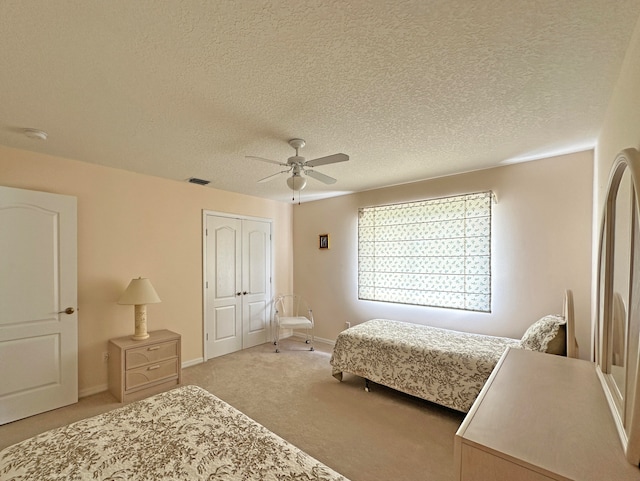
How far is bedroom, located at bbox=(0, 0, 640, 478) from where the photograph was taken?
9.37 feet

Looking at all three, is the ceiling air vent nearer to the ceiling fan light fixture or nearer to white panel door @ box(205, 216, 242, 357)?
white panel door @ box(205, 216, 242, 357)

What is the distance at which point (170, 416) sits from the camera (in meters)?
1.61

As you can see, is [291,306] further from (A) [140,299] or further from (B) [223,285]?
(A) [140,299]

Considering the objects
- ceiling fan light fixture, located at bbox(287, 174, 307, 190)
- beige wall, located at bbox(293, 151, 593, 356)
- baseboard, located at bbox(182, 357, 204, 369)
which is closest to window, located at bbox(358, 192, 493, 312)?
beige wall, located at bbox(293, 151, 593, 356)

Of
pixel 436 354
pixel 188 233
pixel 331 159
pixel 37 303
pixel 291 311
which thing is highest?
pixel 331 159

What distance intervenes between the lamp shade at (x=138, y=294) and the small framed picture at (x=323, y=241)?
2.72 meters

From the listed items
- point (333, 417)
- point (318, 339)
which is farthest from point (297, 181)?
point (318, 339)

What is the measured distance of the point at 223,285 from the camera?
14.7ft

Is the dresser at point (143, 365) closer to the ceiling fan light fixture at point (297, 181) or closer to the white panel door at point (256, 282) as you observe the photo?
the white panel door at point (256, 282)

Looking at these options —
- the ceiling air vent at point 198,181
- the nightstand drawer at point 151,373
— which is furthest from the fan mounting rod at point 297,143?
the nightstand drawer at point 151,373

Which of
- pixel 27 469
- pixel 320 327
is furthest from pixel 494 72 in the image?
pixel 320 327

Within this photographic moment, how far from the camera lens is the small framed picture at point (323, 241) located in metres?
5.04

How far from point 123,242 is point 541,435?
4.03 meters

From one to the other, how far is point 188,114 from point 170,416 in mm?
1959
